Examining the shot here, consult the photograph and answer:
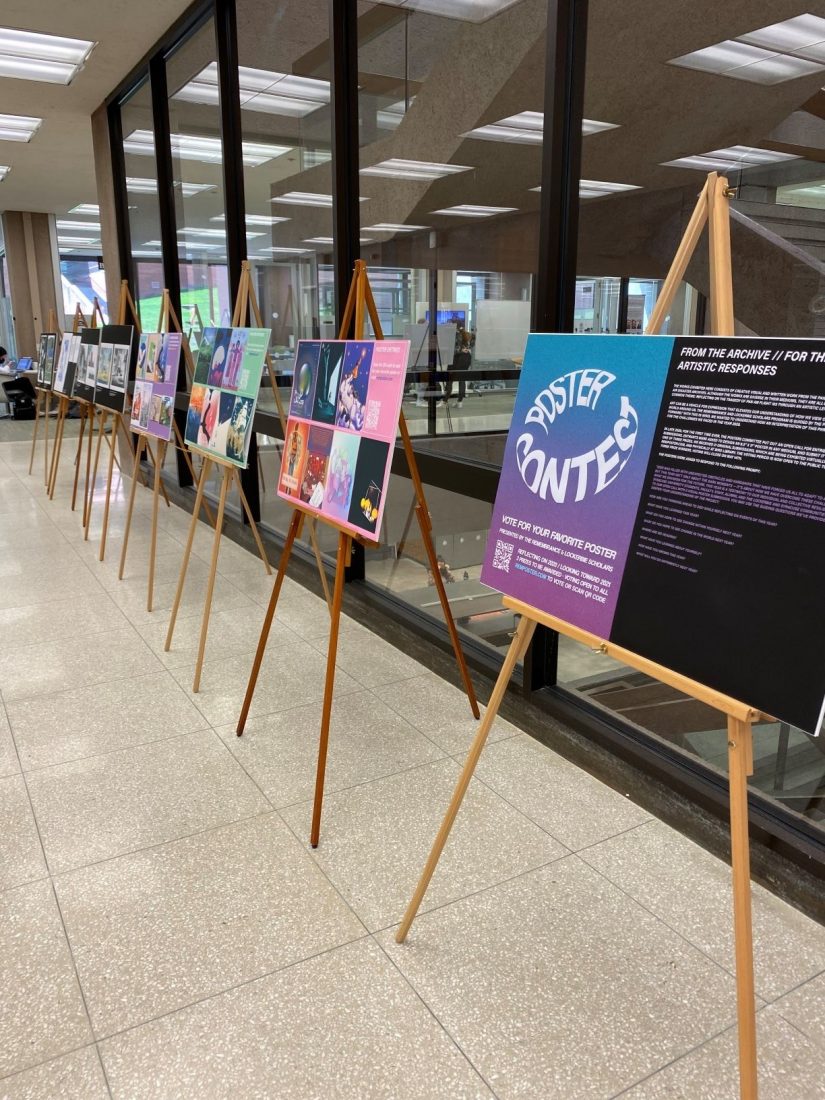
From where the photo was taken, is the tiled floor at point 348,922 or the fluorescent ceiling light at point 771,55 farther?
the fluorescent ceiling light at point 771,55

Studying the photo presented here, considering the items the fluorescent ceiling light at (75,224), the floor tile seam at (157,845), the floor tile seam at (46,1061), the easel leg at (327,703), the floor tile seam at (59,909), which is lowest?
the floor tile seam at (46,1061)

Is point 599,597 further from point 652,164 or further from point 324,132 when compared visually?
point 324,132

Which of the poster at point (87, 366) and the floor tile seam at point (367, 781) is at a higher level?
the poster at point (87, 366)

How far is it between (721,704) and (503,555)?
610 millimetres

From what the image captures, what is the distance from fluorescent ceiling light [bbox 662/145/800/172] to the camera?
1865 millimetres

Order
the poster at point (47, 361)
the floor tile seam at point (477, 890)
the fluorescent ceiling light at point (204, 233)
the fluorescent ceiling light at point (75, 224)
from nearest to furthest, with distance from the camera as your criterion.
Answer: the floor tile seam at point (477, 890) < the fluorescent ceiling light at point (204, 233) < the poster at point (47, 361) < the fluorescent ceiling light at point (75, 224)

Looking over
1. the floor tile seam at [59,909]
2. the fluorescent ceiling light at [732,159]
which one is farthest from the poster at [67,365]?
the fluorescent ceiling light at [732,159]

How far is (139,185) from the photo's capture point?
704 cm

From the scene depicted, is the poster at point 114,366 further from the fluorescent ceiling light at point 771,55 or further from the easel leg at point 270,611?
the fluorescent ceiling light at point 771,55

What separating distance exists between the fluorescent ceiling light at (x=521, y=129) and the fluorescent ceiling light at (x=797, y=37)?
58 centimetres

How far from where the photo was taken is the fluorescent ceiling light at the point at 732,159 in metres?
1.86

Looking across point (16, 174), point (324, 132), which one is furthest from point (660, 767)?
point (16, 174)

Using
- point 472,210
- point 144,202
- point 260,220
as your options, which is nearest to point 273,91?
point 260,220

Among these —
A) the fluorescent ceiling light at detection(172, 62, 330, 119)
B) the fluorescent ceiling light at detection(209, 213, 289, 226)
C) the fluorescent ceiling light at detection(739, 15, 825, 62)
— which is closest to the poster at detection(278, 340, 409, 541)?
the fluorescent ceiling light at detection(739, 15, 825, 62)
